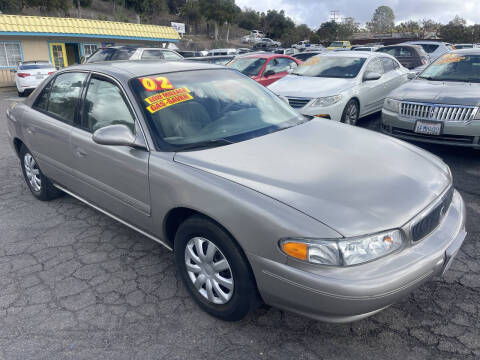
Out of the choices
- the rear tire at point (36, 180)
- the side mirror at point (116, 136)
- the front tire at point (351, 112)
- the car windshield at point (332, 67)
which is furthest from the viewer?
the car windshield at point (332, 67)

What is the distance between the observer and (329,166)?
257 cm

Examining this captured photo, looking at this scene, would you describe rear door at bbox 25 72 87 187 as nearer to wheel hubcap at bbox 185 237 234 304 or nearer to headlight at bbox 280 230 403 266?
wheel hubcap at bbox 185 237 234 304

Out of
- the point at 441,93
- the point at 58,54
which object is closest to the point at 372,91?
the point at 441,93

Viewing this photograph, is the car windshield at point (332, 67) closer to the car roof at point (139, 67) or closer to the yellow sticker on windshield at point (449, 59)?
the yellow sticker on windshield at point (449, 59)

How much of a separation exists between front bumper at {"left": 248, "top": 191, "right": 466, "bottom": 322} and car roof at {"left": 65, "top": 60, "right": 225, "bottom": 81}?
1.86m

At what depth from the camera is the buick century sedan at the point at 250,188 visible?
204 centimetres

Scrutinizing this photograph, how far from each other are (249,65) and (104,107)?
7.42 metres

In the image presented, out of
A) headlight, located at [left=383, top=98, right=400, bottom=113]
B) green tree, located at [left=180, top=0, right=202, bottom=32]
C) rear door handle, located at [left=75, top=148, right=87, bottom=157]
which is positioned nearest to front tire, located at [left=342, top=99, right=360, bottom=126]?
headlight, located at [left=383, top=98, right=400, bottom=113]

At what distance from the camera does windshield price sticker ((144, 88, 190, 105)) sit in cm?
294

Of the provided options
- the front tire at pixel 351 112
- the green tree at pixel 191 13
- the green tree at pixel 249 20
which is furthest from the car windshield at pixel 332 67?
the green tree at pixel 249 20

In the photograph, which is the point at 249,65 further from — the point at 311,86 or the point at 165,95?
the point at 165,95

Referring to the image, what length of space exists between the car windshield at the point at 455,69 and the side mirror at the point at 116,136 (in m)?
5.48

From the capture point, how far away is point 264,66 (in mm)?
9953

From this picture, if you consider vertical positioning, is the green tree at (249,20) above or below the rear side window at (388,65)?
above
